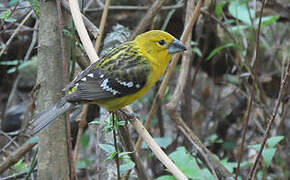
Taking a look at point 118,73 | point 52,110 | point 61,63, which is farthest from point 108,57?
point 52,110

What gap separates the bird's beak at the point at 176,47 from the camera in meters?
2.62

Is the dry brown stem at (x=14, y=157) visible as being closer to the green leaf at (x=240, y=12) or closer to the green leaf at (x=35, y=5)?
the green leaf at (x=35, y=5)

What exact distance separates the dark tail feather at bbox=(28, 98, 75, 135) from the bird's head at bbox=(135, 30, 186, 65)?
0.69 m

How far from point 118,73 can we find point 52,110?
0.53 meters

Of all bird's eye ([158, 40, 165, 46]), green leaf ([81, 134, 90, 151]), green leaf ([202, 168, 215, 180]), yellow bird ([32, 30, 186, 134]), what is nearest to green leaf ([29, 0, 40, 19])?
yellow bird ([32, 30, 186, 134])

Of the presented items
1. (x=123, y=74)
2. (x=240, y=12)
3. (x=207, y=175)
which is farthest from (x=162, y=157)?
(x=240, y=12)

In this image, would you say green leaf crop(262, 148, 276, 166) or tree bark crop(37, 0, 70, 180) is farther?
green leaf crop(262, 148, 276, 166)

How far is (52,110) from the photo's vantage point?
233 centimetres

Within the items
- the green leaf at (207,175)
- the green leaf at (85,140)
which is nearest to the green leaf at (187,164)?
the green leaf at (207,175)

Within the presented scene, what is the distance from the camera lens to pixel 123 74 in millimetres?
2648

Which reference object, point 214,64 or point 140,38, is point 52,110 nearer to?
point 140,38

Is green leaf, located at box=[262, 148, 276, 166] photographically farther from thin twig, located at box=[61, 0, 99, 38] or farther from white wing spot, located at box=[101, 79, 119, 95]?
thin twig, located at box=[61, 0, 99, 38]

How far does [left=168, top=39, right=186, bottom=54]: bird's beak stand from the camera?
2.62 m

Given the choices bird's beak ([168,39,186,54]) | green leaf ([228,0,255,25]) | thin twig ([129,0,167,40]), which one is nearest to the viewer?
bird's beak ([168,39,186,54])
